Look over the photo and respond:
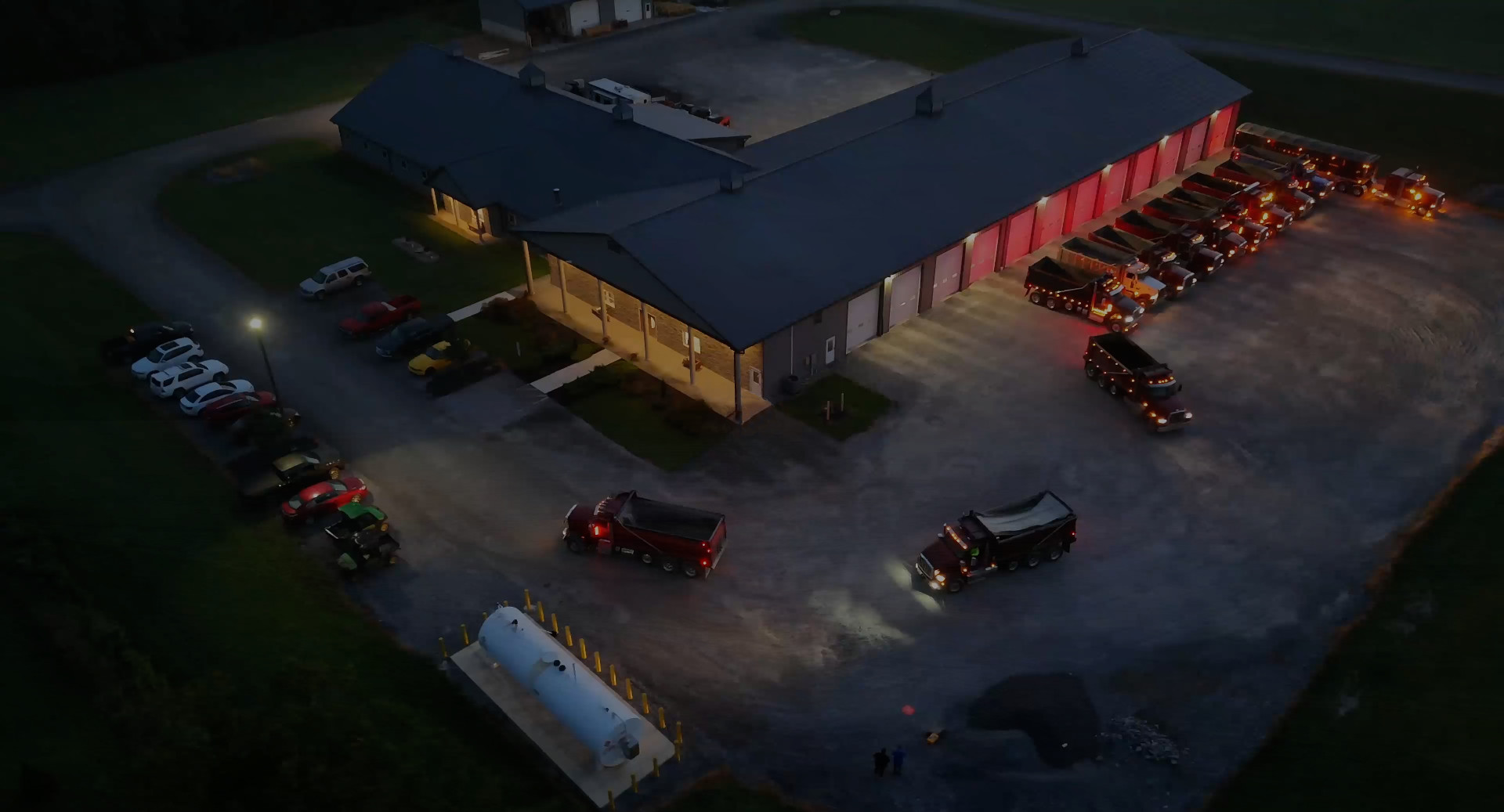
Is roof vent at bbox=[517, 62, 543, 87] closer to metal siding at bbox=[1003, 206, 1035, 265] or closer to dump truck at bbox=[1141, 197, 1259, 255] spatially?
metal siding at bbox=[1003, 206, 1035, 265]

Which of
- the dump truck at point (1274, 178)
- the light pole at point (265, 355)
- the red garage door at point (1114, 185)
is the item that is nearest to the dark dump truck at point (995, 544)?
the light pole at point (265, 355)

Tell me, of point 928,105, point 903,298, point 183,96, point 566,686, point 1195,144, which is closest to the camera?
point 566,686

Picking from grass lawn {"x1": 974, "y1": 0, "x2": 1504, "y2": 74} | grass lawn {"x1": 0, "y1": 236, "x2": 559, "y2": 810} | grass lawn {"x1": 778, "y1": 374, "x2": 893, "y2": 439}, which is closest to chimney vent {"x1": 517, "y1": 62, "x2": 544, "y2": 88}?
grass lawn {"x1": 0, "y1": 236, "x2": 559, "y2": 810}

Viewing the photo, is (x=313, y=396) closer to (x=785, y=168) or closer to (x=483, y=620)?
(x=483, y=620)

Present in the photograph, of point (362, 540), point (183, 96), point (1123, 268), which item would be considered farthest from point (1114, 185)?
point (183, 96)

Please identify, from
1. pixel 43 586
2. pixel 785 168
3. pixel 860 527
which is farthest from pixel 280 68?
pixel 860 527

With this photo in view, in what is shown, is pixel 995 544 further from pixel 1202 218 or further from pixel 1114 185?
pixel 1114 185

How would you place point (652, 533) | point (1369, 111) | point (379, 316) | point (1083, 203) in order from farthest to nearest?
1. point (1369, 111)
2. point (1083, 203)
3. point (379, 316)
4. point (652, 533)

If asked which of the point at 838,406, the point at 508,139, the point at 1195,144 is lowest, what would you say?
the point at 838,406
